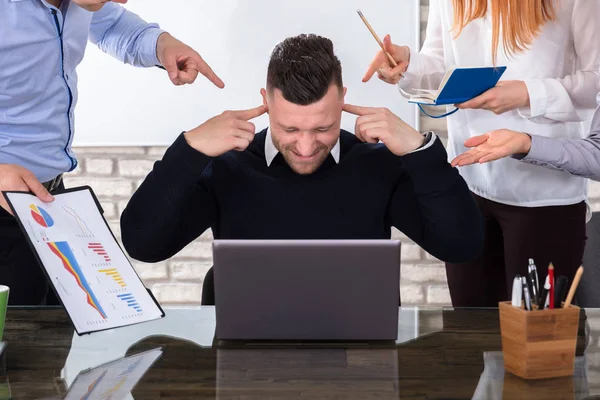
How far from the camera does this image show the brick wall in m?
3.14

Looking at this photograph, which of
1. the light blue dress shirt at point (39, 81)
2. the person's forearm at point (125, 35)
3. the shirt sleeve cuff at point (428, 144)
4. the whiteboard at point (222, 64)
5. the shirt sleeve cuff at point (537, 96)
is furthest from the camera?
the whiteboard at point (222, 64)

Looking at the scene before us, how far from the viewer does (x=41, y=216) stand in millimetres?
1468

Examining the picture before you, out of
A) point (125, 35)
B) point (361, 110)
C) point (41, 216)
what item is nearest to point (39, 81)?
point (125, 35)

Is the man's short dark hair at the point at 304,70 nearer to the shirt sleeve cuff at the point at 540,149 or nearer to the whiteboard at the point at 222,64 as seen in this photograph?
the shirt sleeve cuff at the point at 540,149

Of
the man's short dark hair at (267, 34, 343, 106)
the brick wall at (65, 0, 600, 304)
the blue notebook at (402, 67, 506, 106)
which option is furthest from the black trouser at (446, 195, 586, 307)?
the brick wall at (65, 0, 600, 304)

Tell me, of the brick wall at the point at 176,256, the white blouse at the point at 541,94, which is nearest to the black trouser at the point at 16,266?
the white blouse at the point at 541,94

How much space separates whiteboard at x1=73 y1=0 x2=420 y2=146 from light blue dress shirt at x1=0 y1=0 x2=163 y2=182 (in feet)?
3.46

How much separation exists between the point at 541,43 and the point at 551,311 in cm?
101

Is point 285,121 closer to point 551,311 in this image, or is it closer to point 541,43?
point 541,43

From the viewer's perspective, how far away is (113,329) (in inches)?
58.2

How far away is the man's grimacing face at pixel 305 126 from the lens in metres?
1.79

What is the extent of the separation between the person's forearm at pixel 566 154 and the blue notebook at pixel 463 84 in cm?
18

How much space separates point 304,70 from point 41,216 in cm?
69

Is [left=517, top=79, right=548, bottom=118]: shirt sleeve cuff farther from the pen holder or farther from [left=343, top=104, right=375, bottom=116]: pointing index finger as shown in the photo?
the pen holder
